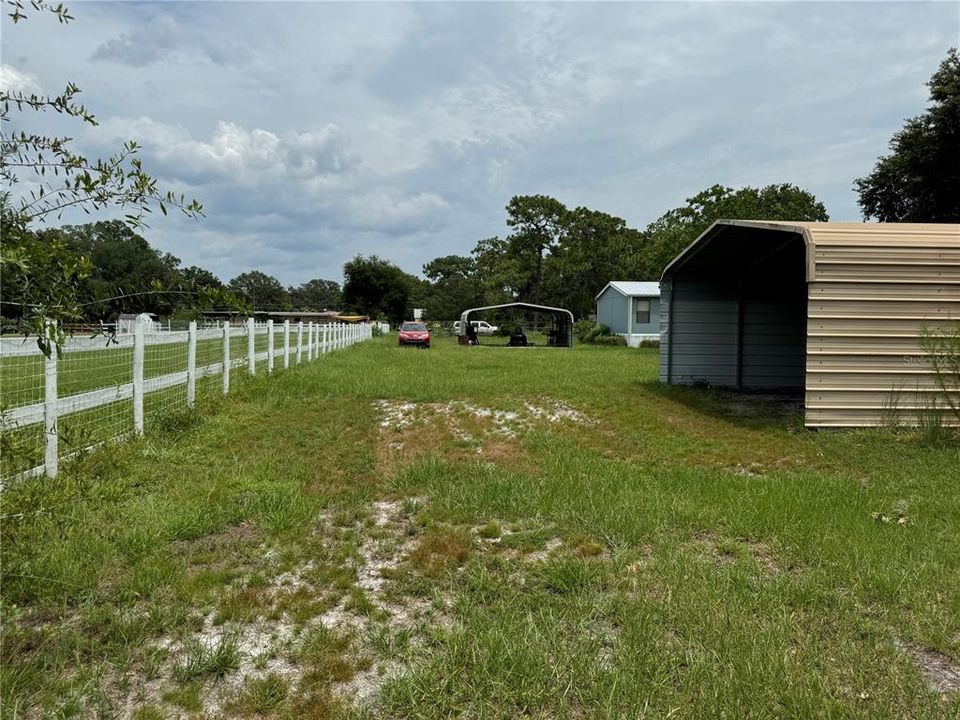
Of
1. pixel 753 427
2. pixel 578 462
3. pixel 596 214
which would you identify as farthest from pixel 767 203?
pixel 578 462

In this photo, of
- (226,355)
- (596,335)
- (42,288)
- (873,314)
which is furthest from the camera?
(596,335)

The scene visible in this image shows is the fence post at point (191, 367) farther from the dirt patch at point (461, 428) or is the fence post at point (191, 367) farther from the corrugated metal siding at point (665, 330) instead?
the corrugated metal siding at point (665, 330)

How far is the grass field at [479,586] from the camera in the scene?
2.32 metres

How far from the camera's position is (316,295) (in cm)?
12862

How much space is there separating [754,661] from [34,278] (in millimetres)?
2910

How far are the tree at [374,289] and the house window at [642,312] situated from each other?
107ft

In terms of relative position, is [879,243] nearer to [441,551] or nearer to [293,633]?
[441,551]

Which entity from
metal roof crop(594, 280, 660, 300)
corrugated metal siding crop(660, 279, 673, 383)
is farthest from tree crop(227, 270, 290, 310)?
corrugated metal siding crop(660, 279, 673, 383)

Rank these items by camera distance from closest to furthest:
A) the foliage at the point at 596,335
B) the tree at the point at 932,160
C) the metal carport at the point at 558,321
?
the tree at the point at 932,160 → the metal carport at the point at 558,321 → the foliage at the point at 596,335

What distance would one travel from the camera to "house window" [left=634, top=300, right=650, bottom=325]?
96.1 ft

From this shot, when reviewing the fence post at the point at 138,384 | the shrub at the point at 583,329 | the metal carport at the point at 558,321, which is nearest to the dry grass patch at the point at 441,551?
the fence post at the point at 138,384

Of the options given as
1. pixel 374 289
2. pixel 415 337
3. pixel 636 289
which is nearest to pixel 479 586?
pixel 415 337

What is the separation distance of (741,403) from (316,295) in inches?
4927

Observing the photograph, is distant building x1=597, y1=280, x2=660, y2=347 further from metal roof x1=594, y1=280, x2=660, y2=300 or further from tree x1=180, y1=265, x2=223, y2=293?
tree x1=180, y1=265, x2=223, y2=293
